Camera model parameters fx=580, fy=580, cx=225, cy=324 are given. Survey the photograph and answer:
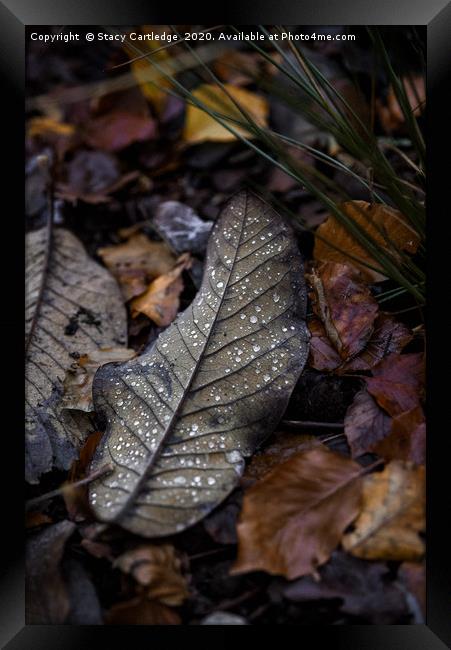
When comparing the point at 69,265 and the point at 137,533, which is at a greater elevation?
the point at 69,265

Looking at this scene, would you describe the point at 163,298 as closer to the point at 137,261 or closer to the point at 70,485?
the point at 137,261

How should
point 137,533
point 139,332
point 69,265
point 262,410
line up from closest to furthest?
point 137,533
point 262,410
point 139,332
point 69,265

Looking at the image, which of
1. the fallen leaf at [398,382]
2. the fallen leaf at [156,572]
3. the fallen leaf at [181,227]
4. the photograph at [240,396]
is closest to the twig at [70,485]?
the photograph at [240,396]

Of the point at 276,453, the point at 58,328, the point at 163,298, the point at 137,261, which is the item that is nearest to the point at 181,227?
the point at 137,261

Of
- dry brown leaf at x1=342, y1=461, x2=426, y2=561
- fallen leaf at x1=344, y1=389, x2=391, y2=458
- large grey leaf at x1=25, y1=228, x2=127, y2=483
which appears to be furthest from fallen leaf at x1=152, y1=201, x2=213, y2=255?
dry brown leaf at x1=342, y1=461, x2=426, y2=561

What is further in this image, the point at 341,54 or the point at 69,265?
the point at 341,54
